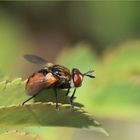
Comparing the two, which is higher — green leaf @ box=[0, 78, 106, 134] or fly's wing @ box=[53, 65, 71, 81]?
fly's wing @ box=[53, 65, 71, 81]

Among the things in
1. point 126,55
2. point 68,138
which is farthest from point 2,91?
point 126,55

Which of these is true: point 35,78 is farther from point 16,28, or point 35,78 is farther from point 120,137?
point 16,28

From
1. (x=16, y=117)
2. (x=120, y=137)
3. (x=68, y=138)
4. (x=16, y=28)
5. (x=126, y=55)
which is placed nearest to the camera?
(x=16, y=117)

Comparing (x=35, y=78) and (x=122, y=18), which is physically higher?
(x=122, y=18)

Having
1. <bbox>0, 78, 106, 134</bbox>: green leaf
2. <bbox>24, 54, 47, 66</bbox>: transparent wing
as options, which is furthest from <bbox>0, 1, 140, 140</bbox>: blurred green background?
<bbox>0, 78, 106, 134</bbox>: green leaf

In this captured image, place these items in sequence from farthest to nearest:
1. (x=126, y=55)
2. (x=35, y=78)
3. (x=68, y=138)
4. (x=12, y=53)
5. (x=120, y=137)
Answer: (x=12, y=53) < (x=126, y=55) < (x=120, y=137) < (x=68, y=138) < (x=35, y=78)

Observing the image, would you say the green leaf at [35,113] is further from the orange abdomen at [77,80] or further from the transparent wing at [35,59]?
the transparent wing at [35,59]

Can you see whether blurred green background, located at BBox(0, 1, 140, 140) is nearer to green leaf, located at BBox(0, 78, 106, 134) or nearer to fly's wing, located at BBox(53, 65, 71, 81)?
fly's wing, located at BBox(53, 65, 71, 81)

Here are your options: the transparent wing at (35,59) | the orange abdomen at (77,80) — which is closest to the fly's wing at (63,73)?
the orange abdomen at (77,80)
